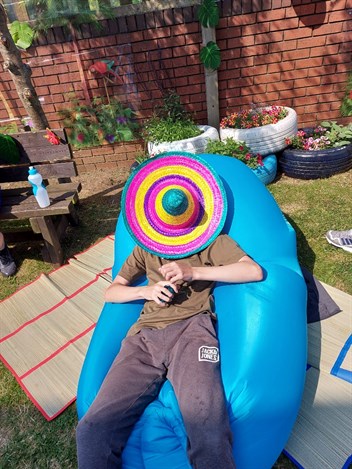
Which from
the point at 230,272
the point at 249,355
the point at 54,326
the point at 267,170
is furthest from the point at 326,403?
the point at 267,170

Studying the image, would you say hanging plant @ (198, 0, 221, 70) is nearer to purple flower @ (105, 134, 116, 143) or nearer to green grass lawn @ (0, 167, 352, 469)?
purple flower @ (105, 134, 116, 143)

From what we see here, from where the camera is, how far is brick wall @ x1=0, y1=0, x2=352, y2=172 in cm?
437

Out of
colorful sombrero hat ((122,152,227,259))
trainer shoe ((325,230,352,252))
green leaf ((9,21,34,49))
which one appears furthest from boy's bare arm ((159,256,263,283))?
green leaf ((9,21,34,49))

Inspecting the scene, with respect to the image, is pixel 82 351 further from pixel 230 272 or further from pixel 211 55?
pixel 211 55

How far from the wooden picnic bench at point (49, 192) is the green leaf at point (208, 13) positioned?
2247 millimetres

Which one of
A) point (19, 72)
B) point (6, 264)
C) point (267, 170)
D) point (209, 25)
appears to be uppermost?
point (209, 25)

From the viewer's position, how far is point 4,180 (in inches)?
153

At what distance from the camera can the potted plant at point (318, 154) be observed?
4199mm

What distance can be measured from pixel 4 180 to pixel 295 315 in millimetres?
3424

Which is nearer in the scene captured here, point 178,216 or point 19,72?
point 178,216

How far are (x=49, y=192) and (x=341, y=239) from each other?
2923 mm

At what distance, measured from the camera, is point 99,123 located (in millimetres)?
5086

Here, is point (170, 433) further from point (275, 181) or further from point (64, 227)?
point (275, 181)

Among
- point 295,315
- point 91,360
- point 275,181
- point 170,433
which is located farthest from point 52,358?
point 275,181
